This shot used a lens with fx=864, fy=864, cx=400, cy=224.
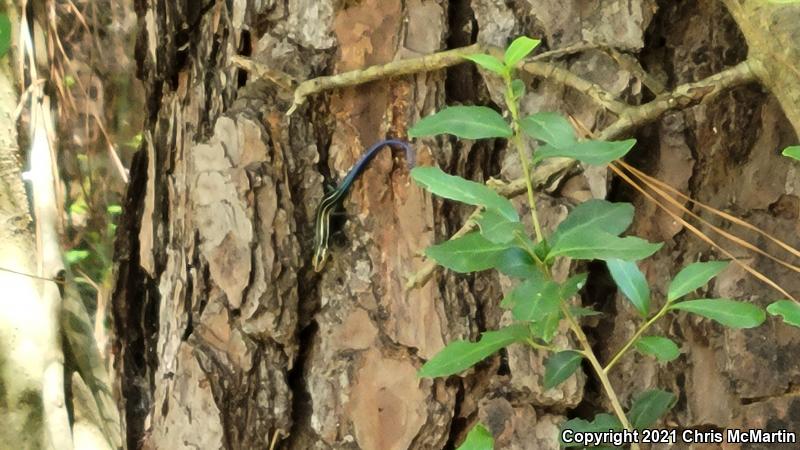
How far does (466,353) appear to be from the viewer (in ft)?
2.56

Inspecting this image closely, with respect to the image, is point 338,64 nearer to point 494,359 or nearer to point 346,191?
point 346,191

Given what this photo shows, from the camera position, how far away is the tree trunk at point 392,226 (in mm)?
945

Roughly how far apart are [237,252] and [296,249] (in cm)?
7

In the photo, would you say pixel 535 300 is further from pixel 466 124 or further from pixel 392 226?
pixel 392 226

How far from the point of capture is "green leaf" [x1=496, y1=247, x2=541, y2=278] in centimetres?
75

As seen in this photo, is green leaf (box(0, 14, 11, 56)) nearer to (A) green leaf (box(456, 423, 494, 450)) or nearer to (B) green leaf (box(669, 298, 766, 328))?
(A) green leaf (box(456, 423, 494, 450))

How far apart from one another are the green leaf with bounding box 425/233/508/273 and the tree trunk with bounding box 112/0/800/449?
0.77 ft

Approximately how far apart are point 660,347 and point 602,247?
6.2 inches

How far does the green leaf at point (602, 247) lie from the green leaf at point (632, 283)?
0.10m

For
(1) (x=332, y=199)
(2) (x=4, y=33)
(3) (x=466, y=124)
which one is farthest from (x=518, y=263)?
(2) (x=4, y=33)

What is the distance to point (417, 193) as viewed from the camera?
1.03 m

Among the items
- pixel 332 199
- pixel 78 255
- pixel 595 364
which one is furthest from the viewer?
pixel 78 255

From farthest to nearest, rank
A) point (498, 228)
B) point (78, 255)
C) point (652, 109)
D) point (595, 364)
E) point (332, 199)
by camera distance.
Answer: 1. point (78, 255)
2. point (332, 199)
3. point (652, 109)
4. point (595, 364)
5. point (498, 228)

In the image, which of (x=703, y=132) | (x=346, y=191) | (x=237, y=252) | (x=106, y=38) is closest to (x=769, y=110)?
(x=703, y=132)
